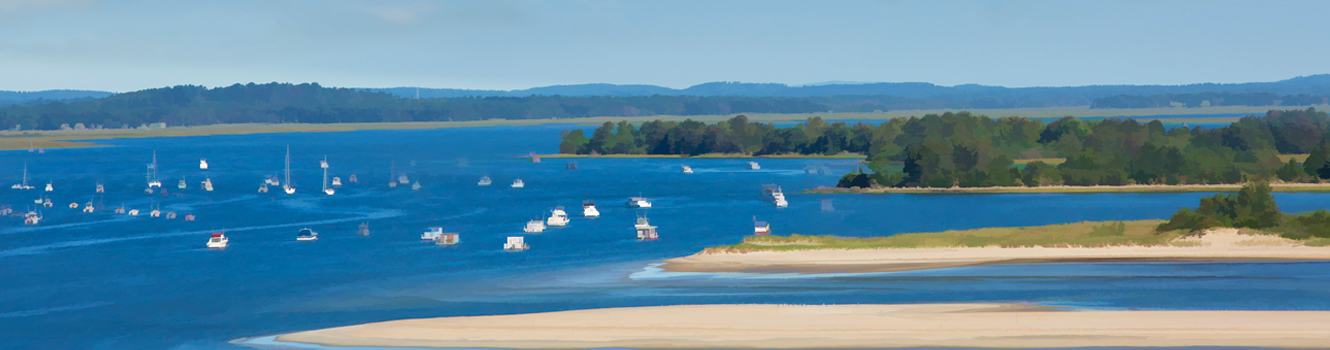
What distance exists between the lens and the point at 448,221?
3516 inches

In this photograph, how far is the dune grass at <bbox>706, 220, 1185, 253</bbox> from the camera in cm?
6275

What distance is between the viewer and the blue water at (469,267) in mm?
47125

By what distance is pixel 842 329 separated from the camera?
4125 centimetres

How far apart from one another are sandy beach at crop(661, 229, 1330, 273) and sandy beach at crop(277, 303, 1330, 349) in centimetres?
1223

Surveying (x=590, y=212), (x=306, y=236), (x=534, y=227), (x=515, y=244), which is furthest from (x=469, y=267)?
(x=590, y=212)

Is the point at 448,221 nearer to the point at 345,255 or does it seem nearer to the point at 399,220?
the point at 399,220

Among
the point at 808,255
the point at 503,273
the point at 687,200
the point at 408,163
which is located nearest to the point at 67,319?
the point at 503,273

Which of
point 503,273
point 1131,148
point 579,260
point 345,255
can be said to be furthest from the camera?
point 1131,148

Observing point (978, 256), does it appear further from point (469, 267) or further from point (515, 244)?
point (515, 244)

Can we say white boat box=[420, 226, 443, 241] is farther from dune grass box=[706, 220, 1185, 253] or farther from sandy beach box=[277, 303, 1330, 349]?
sandy beach box=[277, 303, 1330, 349]

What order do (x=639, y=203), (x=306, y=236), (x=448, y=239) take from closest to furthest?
1. (x=448, y=239)
2. (x=306, y=236)
3. (x=639, y=203)

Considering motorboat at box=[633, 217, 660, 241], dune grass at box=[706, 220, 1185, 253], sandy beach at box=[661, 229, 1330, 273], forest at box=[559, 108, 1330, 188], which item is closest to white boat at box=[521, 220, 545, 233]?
motorboat at box=[633, 217, 660, 241]

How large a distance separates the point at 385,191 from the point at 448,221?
127 ft

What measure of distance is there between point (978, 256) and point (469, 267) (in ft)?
80.4
